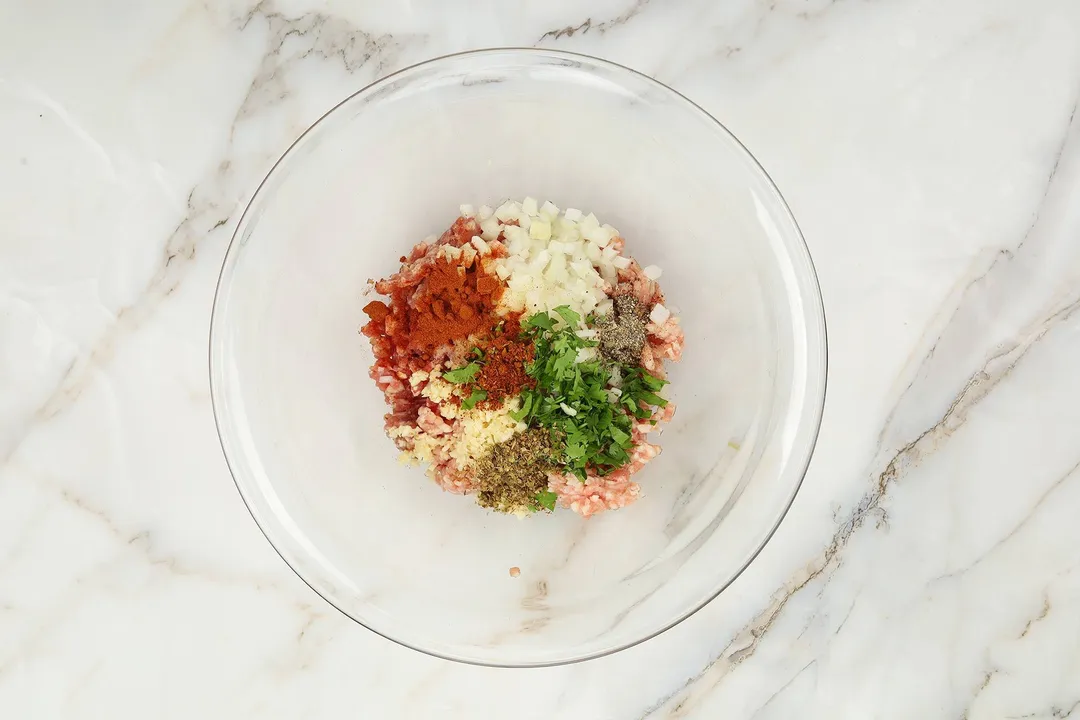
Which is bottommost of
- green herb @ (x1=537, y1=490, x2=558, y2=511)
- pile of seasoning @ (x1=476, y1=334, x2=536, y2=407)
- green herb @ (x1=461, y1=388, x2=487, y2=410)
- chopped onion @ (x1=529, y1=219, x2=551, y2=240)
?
green herb @ (x1=537, y1=490, x2=558, y2=511)

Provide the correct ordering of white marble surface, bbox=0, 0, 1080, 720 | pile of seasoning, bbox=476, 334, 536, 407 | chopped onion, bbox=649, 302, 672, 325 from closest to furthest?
pile of seasoning, bbox=476, 334, 536, 407
chopped onion, bbox=649, 302, 672, 325
white marble surface, bbox=0, 0, 1080, 720

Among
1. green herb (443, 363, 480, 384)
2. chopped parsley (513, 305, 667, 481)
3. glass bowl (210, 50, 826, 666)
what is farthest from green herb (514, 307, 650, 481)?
glass bowl (210, 50, 826, 666)

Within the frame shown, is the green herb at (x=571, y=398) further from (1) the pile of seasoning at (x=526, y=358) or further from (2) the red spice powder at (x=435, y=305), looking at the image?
(2) the red spice powder at (x=435, y=305)

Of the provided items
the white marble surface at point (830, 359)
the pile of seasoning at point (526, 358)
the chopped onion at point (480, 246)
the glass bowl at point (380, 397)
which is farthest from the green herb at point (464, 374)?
the white marble surface at point (830, 359)

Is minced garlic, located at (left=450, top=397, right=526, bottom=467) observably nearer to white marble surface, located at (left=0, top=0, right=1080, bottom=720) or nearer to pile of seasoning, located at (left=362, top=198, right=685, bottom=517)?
Result: pile of seasoning, located at (left=362, top=198, right=685, bottom=517)

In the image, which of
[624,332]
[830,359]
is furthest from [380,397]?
[830,359]

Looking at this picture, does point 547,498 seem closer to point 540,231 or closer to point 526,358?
point 526,358
